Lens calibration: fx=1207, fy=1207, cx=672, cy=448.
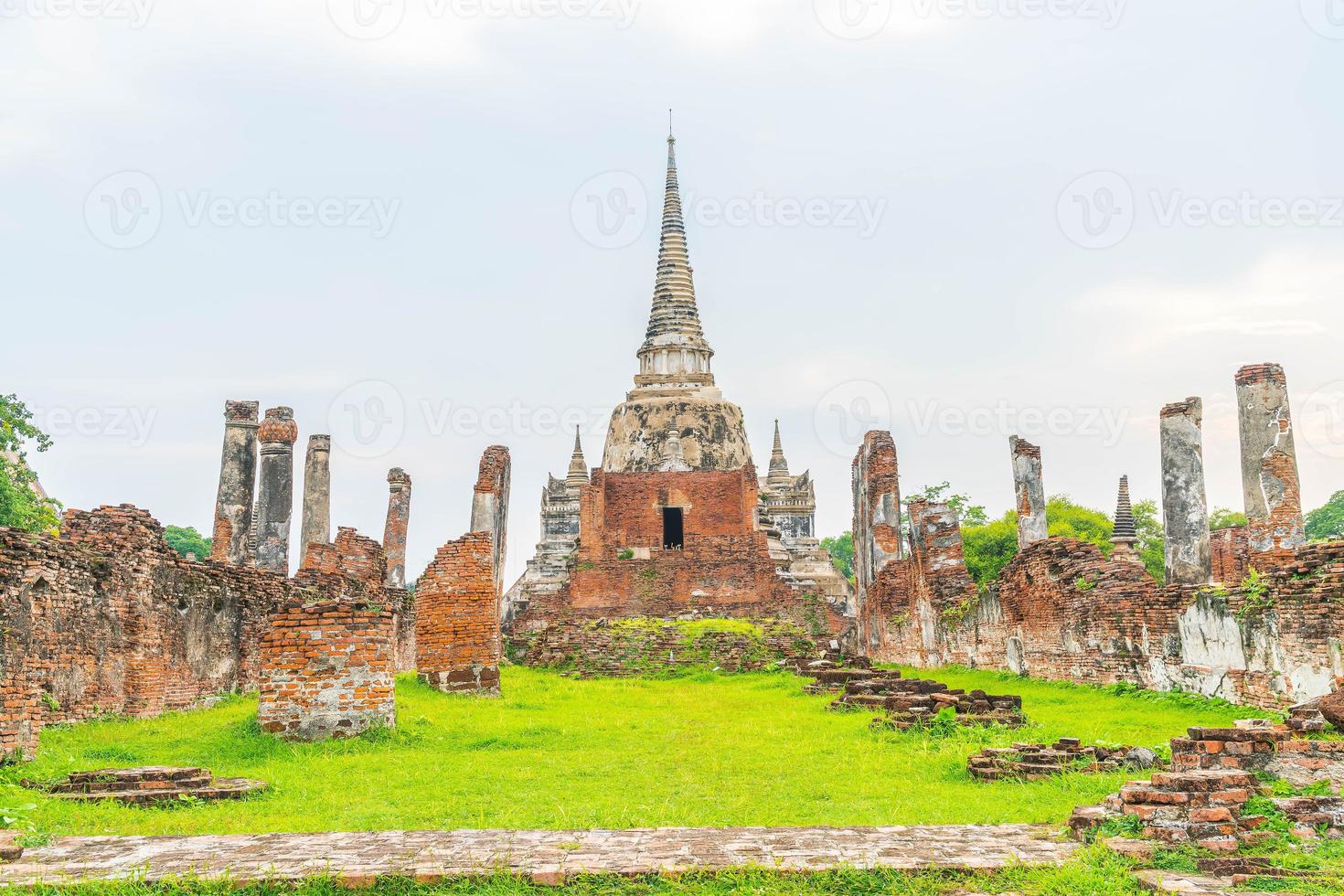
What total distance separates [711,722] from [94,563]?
6230 millimetres

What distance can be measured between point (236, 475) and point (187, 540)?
39.4 meters

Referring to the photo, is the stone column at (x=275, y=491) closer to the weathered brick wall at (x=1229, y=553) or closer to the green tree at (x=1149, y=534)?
the weathered brick wall at (x=1229, y=553)

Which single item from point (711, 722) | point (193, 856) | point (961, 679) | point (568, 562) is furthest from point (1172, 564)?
point (568, 562)

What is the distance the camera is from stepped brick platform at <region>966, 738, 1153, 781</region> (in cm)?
781

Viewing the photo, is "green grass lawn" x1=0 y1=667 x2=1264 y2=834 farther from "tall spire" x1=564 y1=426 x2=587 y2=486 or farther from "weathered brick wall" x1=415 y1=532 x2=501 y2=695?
"tall spire" x1=564 y1=426 x2=587 y2=486

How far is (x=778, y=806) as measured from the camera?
275 inches

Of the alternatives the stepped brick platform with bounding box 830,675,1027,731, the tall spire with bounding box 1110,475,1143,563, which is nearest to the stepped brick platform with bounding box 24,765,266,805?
the stepped brick platform with bounding box 830,675,1027,731

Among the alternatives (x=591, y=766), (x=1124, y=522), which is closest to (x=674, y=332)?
(x=1124, y=522)

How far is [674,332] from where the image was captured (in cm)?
4353

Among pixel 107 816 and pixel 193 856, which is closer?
pixel 193 856

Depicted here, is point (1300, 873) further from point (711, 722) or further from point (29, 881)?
point (711, 722)

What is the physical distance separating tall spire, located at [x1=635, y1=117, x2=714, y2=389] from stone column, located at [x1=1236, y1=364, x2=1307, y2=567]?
2883 centimetres

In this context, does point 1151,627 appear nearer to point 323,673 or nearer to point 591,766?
point 591,766

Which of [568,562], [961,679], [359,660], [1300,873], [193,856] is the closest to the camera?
[1300,873]
